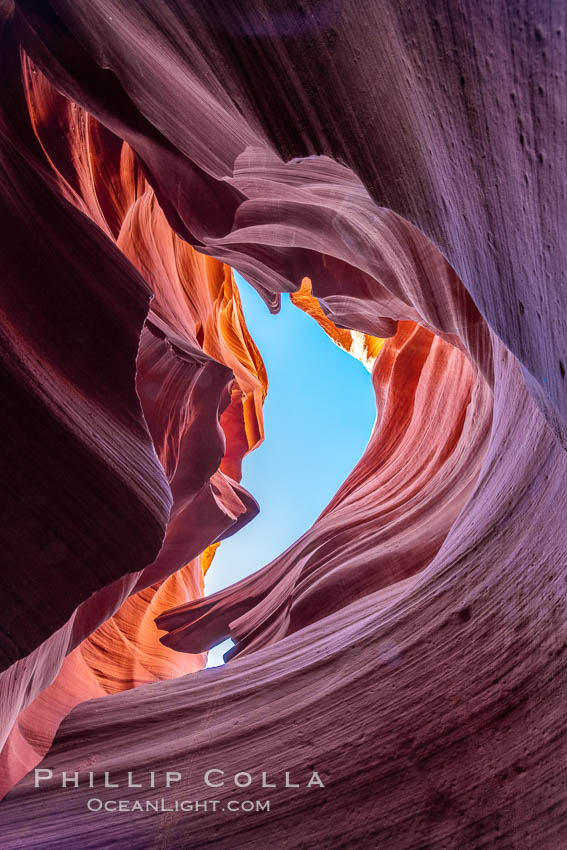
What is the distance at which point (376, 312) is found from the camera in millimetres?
4867

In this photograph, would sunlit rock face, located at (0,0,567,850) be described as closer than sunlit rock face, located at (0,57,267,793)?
Yes

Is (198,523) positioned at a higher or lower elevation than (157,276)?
lower

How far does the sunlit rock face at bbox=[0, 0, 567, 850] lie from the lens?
1258 mm

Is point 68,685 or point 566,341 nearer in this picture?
point 566,341

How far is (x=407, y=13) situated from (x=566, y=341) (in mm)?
792

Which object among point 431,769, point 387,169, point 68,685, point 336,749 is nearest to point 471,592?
point 431,769

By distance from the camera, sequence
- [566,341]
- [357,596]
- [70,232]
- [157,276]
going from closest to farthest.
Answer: [566,341] → [70,232] → [357,596] → [157,276]

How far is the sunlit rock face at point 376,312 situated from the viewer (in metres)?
1.26

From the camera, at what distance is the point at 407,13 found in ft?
3.78

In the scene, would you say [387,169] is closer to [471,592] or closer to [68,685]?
[471,592]

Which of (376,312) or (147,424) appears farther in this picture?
(376,312)

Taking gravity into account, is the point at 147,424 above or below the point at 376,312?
below

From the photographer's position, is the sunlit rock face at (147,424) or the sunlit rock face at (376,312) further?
the sunlit rock face at (147,424)

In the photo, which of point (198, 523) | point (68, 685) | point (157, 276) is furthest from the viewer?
point (198, 523)
